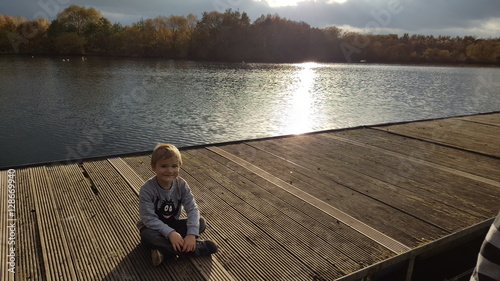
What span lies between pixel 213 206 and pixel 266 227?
892 mm

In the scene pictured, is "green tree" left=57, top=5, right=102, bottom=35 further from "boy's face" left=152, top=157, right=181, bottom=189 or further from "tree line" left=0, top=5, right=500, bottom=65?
"boy's face" left=152, top=157, right=181, bottom=189

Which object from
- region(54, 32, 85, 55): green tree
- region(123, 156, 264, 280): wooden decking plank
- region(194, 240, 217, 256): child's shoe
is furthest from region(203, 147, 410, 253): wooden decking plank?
region(54, 32, 85, 55): green tree

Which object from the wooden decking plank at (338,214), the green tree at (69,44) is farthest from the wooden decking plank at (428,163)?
the green tree at (69,44)

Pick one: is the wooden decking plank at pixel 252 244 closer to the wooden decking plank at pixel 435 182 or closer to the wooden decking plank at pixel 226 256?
the wooden decking plank at pixel 226 256

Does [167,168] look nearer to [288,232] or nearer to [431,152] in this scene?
[288,232]

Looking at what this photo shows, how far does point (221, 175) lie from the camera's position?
6.04 metres

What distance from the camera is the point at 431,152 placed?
26.9 feet

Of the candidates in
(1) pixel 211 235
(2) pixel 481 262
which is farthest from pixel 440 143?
(2) pixel 481 262

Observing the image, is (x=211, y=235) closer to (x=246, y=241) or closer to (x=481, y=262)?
(x=246, y=241)

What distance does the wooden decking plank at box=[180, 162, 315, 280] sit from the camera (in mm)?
3451

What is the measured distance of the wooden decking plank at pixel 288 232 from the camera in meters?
3.63

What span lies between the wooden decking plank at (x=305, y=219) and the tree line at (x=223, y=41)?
82982 mm

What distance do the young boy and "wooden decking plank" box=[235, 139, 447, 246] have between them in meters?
2.30

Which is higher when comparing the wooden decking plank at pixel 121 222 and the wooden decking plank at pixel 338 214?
the wooden decking plank at pixel 338 214
